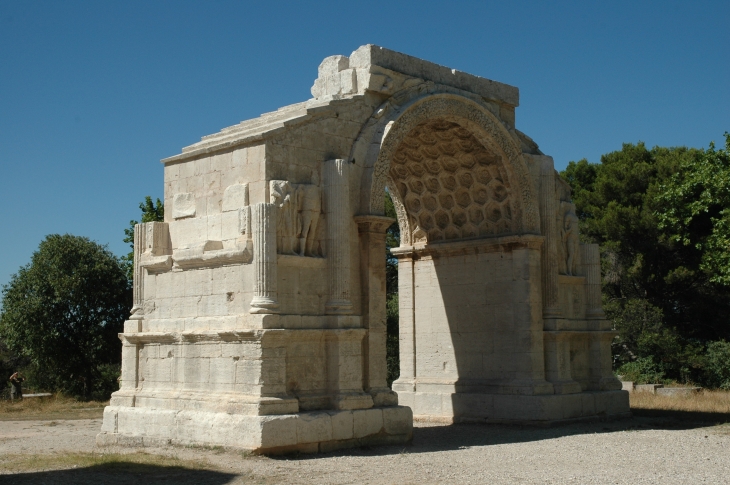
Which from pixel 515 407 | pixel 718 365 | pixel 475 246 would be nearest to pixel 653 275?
pixel 718 365

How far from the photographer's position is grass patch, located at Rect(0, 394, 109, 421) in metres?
19.6

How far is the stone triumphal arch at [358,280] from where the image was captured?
1269 cm

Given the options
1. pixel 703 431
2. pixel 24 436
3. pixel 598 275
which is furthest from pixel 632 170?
pixel 24 436

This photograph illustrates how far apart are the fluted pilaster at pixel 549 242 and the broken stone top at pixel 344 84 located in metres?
3.09

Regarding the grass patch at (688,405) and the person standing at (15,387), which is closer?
the grass patch at (688,405)

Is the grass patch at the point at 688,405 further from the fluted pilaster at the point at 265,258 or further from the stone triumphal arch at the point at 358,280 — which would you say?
the fluted pilaster at the point at 265,258

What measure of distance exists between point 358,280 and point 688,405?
10.1 metres

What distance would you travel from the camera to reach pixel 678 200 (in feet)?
72.8

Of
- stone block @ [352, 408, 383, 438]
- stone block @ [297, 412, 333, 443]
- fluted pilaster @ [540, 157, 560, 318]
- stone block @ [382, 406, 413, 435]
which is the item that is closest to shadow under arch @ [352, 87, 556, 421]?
fluted pilaster @ [540, 157, 560, 318]

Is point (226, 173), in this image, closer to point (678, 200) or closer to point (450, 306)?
point (450, 306)

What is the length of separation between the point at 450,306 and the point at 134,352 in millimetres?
6675

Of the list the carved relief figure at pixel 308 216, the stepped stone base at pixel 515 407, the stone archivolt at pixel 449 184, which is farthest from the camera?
the stone archivolt at pixel 449 184

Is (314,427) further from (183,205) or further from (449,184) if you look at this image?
(449,184)

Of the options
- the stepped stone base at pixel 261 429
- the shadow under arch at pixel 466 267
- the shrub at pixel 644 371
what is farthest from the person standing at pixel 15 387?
the shrub at pixel 644 371
